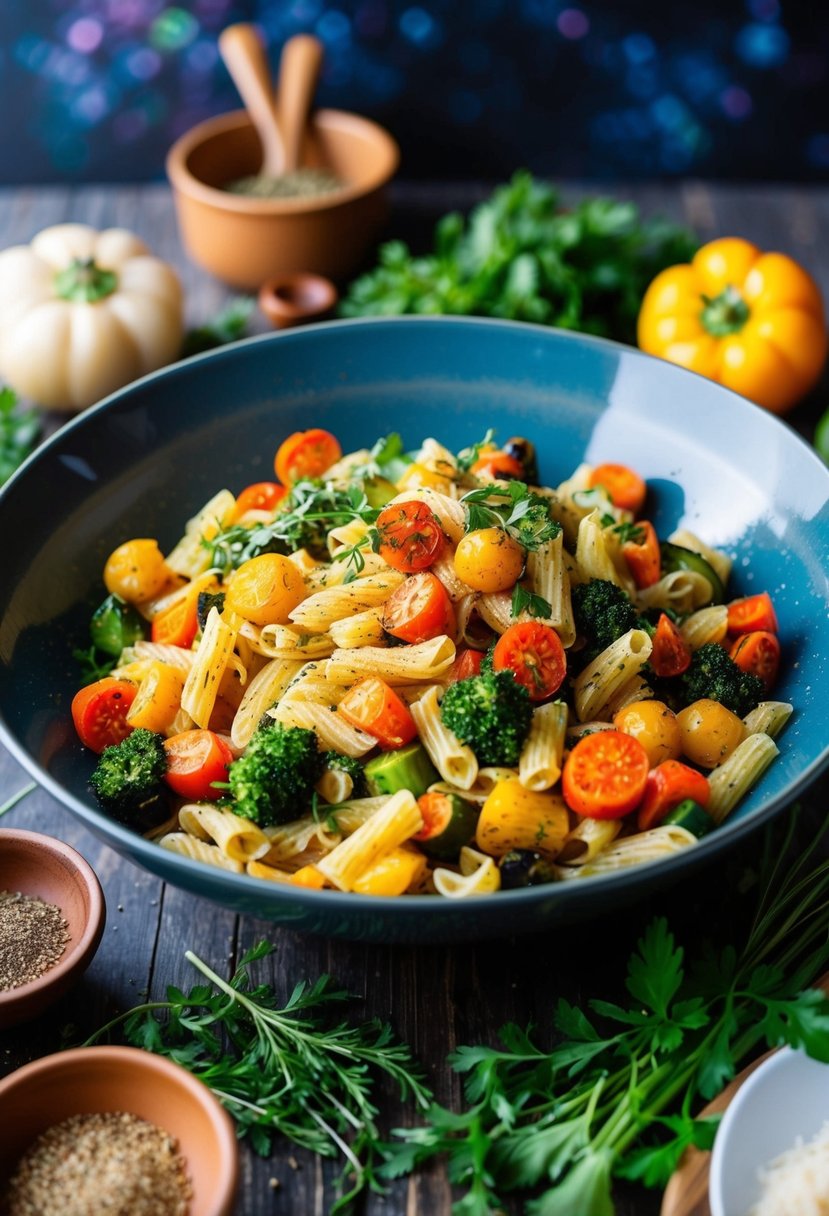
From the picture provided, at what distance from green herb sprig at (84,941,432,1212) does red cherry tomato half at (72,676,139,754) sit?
669 millimetres

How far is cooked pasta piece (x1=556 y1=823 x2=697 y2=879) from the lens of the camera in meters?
2.74

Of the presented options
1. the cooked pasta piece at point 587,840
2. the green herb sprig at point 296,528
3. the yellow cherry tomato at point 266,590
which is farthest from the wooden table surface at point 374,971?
the green herb sprig at point 296,528

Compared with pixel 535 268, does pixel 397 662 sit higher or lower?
lower

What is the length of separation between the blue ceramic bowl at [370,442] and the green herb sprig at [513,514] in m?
0.76

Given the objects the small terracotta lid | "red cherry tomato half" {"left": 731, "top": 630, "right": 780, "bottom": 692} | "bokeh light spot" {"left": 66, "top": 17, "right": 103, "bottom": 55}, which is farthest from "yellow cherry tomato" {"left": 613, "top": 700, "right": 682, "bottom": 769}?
"bokeh light spot" {"left": 66, "top": 17, "right": 103, "bottom": 55}

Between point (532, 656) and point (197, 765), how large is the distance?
87 centimetres

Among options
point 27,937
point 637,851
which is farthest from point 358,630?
point 27,937

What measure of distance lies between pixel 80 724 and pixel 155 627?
0.42m

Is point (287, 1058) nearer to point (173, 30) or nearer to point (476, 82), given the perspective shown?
point (476, 82)

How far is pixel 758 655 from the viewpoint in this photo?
3242 mm

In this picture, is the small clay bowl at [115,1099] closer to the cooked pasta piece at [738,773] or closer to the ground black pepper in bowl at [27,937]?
the ground black pepper in bowl at [27,937]

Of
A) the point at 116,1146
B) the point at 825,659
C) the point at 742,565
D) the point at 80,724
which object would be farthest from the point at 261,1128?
the point at 742,565

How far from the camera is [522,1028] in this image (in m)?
2.90

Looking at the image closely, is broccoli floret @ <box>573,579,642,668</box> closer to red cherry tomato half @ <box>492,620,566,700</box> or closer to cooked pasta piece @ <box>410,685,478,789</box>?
red cherry tomato half @ <box>492,620,566,700</box>
